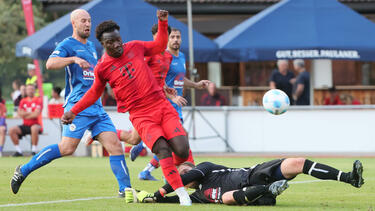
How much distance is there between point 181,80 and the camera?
13.8 m

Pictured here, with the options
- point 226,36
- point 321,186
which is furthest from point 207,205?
point 226,36

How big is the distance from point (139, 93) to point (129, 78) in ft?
0.67

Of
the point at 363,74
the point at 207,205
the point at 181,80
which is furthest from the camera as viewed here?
the point at 363,74

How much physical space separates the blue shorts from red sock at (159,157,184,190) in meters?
1.72

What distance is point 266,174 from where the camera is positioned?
9266 millimetres

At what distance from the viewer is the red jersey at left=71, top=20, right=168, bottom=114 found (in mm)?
9812

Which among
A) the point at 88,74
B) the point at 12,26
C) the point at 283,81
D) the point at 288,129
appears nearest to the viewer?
the point at 88,74

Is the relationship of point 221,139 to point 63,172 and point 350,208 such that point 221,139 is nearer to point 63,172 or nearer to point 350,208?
point 63,172

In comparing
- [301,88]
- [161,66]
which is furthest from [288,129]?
[161,66]

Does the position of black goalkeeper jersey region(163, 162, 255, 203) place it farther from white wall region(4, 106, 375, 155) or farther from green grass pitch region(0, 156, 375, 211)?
white wall region(4, 106, 375, 155)

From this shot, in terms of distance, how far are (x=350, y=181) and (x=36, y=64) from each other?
55.1 ft

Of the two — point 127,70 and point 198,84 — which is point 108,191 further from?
point 127,70

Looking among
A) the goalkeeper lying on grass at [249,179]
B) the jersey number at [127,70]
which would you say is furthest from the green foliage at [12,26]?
the goalkeeper lying on grass at [249,179]

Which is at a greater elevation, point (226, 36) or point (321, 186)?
point (226, 36)
